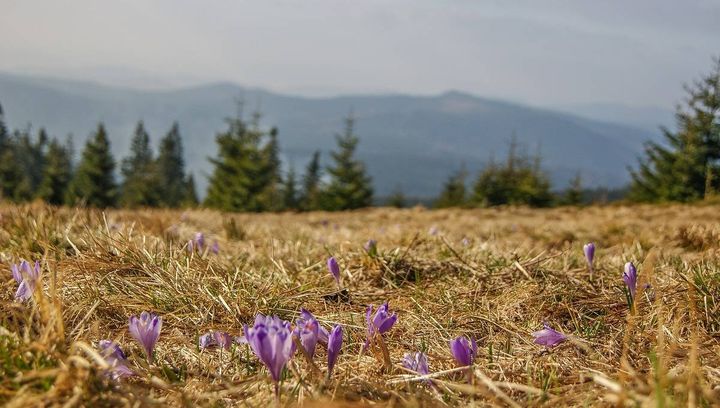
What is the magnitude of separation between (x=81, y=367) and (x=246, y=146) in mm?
55497

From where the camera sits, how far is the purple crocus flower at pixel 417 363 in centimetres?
135

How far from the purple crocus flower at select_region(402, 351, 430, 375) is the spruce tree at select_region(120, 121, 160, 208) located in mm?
62495

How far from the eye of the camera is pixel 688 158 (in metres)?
40.7

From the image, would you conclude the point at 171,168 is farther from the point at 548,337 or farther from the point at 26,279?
the point at 548,337

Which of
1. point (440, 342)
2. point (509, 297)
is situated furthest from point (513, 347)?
point (509, 297)

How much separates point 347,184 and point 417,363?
5134 cm

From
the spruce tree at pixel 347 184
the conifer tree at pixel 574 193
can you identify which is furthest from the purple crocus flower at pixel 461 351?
the conifer tree at pixel 574 193

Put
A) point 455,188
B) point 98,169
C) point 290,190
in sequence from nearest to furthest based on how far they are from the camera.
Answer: point 98,169 → point 455,188 → point 290,190

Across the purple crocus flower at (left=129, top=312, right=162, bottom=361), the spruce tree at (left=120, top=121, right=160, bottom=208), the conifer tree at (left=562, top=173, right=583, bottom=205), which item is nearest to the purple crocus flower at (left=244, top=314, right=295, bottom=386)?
the purple crocus flower at (left=129, top=312, right=162, bottom=361)

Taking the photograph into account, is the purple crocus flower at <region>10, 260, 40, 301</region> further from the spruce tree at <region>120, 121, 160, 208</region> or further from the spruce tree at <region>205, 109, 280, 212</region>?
the spruce tree at <region>120, 121, 160, 208</region>

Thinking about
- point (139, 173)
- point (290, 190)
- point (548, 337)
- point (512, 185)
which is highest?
point (548, 337)

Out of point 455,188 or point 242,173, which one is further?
point 455,188

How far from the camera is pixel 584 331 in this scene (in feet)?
5.89

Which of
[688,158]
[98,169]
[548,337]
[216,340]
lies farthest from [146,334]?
[98,169]
